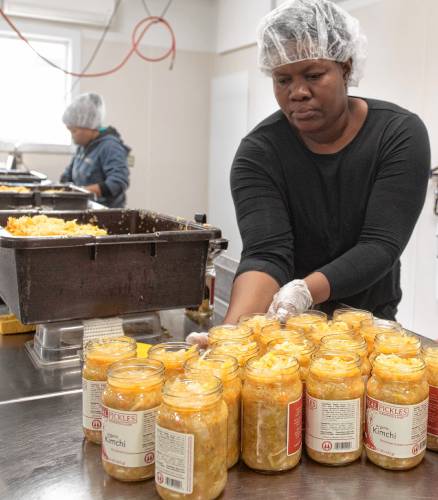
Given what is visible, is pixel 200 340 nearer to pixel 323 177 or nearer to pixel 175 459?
pixel 175 459

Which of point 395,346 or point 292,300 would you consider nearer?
point 395,346

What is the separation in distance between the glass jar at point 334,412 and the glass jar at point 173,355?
0.67 feet

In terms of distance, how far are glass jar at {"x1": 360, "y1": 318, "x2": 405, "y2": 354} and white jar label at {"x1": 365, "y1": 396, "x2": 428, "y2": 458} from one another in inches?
7.3

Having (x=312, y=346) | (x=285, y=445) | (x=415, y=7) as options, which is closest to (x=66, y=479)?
(x=285, y=445)

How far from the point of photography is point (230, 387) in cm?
85

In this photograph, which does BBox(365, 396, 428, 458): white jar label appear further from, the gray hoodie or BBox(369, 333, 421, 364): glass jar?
the gray hoodie

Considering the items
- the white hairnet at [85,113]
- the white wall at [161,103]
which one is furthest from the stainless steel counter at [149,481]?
the white wall at [161,103]

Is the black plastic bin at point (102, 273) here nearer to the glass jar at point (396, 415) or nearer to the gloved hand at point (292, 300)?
the gloved hand at point (292, 300)

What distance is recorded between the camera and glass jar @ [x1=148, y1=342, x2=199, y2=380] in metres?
0.92

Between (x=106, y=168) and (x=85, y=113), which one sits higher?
(x=85, y=113)

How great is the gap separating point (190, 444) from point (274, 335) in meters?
0.34

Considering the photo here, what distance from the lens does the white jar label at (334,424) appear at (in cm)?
83

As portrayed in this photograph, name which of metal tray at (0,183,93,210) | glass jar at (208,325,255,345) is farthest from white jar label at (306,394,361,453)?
metal tray at (0,183,93,210)

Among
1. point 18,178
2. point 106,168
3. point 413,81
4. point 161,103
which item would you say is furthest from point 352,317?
point 161,103
